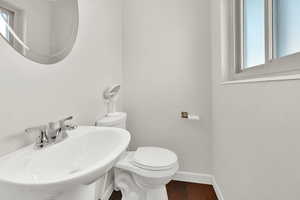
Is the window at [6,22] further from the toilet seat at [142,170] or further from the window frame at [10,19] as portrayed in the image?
the toilet seat at [142,170]

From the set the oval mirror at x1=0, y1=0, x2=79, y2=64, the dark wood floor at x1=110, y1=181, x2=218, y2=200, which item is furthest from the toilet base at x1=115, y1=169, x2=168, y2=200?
the oval mirror at x1=0, y1=0, x2=79, y2=64

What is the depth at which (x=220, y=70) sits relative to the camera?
1.23 metres

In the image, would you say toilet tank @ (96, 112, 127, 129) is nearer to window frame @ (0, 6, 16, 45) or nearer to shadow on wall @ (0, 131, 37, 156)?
shadow on wall @ (0, 131, 37, 156)

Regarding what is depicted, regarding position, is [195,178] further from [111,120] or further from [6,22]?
[6,22]

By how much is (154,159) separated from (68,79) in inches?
33.4

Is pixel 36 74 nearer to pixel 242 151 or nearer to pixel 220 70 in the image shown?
pixel 242 151

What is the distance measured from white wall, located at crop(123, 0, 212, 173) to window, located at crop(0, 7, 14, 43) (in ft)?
3.92

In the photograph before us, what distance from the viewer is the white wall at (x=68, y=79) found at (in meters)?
0.60

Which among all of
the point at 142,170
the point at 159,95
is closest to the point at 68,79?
the point at 142,170

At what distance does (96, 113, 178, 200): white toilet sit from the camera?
1082mm

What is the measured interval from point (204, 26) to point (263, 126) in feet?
4.30

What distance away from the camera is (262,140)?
592mm

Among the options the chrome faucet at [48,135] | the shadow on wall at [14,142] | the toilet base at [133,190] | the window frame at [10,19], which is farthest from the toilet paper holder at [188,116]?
the window frame at [10,19]

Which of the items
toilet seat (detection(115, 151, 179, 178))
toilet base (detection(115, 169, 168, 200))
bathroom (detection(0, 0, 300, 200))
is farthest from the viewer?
toilet base (detection(115, 169, 168, 200))
